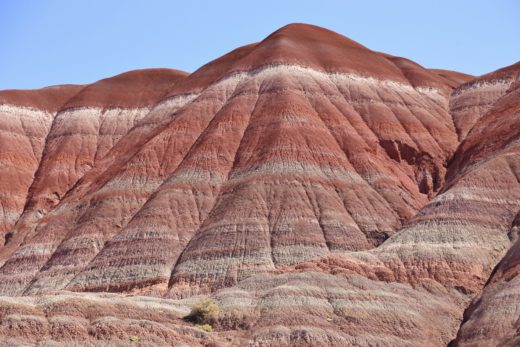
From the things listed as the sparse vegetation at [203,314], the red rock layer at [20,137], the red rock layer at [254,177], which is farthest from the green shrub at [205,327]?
the red rock layer at [20,137]

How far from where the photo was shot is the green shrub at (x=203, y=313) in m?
67.2

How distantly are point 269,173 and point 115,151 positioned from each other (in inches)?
1301

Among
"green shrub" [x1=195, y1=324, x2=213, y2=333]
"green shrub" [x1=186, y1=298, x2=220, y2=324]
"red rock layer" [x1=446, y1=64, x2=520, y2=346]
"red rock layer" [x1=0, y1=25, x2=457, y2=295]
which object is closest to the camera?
"red rock layer" [x1=446, y1=64, x2=520, y2=346]

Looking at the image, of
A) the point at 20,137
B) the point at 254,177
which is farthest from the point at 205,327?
the point at 20,137

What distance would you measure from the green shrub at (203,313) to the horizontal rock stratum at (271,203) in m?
0.64

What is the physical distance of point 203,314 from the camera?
2653 inches

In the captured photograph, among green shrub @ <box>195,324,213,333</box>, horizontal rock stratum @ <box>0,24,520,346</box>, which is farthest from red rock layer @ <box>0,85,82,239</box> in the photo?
green shrub @ <box>195,324,213,333</box>

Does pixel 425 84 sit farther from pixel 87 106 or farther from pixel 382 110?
pixel 87 106

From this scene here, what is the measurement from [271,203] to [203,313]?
2768 centimetres

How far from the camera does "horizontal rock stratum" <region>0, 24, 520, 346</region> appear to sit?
66.6m

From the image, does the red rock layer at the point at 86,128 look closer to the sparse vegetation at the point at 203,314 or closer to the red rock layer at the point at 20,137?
the red rock layer at the point at 20,137

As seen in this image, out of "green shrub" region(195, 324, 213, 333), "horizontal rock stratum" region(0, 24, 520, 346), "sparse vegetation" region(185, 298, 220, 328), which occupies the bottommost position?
"green shrub" region(195, 324, 213, 333)

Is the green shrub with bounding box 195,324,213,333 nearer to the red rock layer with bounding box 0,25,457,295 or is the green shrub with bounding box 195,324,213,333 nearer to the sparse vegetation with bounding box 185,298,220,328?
the sparse vegetation with bounding box 185,298,220,328

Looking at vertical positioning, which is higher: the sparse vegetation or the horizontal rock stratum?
the horizontal rock stratum
